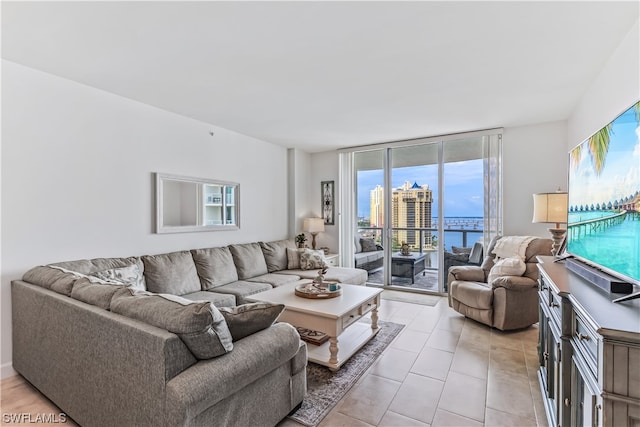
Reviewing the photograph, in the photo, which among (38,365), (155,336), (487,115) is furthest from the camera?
(487,115)

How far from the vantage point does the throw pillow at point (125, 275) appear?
2557mm

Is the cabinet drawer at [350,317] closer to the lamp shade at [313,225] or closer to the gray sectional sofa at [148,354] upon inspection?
the gray sectional sofa at [148,354]

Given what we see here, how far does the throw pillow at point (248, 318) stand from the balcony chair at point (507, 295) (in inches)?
99.3

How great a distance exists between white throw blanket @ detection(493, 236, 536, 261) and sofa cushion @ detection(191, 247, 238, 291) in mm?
3184

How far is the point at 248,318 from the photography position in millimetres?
Answer: 1687

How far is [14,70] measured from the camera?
7.97 feet

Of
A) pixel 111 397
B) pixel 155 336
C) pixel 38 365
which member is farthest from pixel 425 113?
pixel 38 365

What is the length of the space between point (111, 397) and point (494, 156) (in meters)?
4.74

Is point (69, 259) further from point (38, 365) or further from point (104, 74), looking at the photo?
point (104, 74)

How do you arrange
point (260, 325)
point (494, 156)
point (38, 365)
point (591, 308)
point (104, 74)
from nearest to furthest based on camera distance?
point (591, 308) < point (260, 325) < point (38, 365) < point (104, 74) < point (494, 156)

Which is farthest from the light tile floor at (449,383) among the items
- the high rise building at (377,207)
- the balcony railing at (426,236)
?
the high rise building at (377,207)

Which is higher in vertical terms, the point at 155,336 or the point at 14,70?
the point at 14,70

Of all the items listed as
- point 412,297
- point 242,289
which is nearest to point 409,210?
point 412,297

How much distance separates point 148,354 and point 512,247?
3709 millimetres
